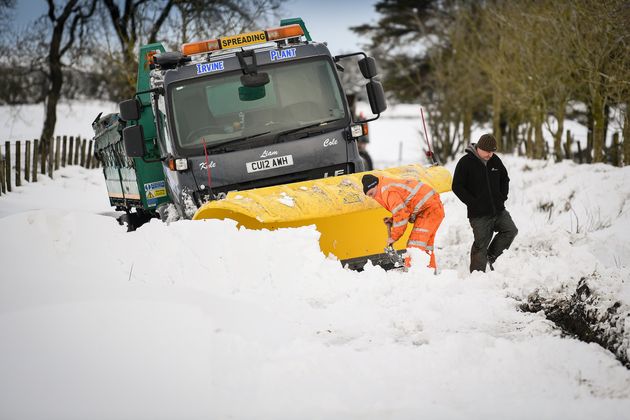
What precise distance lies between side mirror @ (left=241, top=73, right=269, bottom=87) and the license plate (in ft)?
2.88

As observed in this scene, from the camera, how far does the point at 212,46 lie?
356 inches

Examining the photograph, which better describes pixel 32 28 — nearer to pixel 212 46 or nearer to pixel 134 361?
pixel 212 46

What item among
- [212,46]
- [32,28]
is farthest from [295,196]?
[32,28]

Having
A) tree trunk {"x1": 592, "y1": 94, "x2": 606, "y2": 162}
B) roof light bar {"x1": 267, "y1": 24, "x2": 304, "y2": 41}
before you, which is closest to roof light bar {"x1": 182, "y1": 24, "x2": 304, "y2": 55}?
roof light bar {"x1": 267, "y1": 24, "x2": 304, "y2": 41}

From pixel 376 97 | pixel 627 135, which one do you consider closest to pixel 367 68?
pixel 376 97

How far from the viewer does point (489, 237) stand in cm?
768

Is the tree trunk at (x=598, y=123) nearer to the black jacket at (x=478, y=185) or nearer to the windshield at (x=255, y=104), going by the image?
the windshield at (x=255, y=104)

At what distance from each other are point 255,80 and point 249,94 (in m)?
0.19

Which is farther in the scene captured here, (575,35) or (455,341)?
(575,35)

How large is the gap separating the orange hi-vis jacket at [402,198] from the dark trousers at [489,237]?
2.38 feet

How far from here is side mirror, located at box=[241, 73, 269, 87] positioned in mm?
8461

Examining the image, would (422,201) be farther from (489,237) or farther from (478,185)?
(489,237)

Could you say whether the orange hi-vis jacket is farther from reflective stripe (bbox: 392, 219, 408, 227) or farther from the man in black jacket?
the man in black jacket

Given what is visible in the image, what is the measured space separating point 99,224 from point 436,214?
11.7 ft
